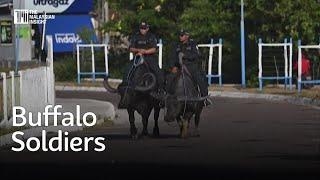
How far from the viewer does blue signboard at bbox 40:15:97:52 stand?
182 feet

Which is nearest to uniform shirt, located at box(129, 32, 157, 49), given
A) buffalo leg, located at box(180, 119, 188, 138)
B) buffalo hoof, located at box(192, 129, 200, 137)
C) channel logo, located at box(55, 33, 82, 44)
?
buffalo leg, located at box(180, 119, 188, 138)

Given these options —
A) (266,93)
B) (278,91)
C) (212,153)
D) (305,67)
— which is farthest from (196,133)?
(305,67)

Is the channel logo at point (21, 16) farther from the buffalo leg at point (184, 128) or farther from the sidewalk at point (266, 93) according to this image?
the buffalo leg at point (184, 128)

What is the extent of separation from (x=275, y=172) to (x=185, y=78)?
18.2ft

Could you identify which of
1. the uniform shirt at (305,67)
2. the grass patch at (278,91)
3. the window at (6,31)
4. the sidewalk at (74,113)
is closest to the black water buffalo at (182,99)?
the sidewalk at (74,113)

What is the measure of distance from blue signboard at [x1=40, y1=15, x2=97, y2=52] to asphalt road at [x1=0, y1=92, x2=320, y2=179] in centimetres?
3234

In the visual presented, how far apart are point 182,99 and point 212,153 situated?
107 inches

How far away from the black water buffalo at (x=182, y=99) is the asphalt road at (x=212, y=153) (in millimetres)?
438

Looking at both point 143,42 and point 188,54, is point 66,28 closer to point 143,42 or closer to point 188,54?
point 143,42

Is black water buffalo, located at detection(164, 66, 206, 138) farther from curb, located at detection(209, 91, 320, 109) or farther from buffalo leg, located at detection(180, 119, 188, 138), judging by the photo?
curb, located at detection(209, 91, 320, 109)

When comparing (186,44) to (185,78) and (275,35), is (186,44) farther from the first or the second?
(275,35)

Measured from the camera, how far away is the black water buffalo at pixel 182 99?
19.0 meters

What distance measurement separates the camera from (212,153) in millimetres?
16406

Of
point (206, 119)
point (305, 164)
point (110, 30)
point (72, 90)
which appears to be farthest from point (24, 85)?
point (110, 30)
